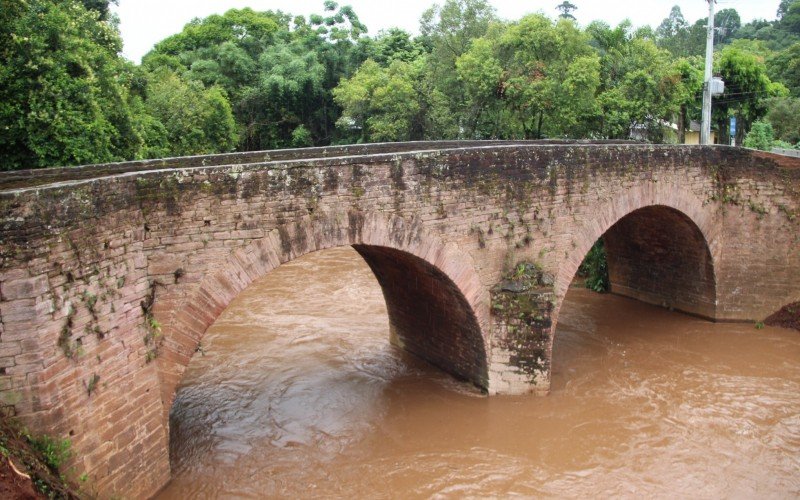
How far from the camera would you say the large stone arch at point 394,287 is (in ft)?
22.1

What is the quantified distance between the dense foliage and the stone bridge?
3.41m

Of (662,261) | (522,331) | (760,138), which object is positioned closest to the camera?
(522,331)

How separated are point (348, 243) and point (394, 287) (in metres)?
3.22

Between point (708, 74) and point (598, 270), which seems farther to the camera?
point (708, 74)

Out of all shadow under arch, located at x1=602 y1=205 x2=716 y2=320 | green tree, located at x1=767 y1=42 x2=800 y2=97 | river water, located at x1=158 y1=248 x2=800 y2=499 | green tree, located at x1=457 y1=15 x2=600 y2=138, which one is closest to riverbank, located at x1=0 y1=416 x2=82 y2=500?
river water, located at x1=158 y1=248 x2=800 y2=499

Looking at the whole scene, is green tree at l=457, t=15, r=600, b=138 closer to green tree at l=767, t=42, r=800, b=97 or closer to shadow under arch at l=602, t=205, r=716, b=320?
shadow under arch at l=602, t=205, r=716, b=320

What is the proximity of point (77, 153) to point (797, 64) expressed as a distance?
3203 centimetres

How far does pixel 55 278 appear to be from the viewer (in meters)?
5.46

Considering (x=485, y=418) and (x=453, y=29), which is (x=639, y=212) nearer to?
(x=485, y=418)

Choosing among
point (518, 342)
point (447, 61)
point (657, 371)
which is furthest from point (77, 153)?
point (447, 61)

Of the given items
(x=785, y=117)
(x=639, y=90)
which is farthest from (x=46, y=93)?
(x=785, y=117)

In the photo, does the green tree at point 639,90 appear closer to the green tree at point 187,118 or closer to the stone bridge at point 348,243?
the stone bridge at point 348,243

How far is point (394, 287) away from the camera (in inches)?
426

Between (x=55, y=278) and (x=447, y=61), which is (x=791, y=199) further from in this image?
(x=447, y=61)
